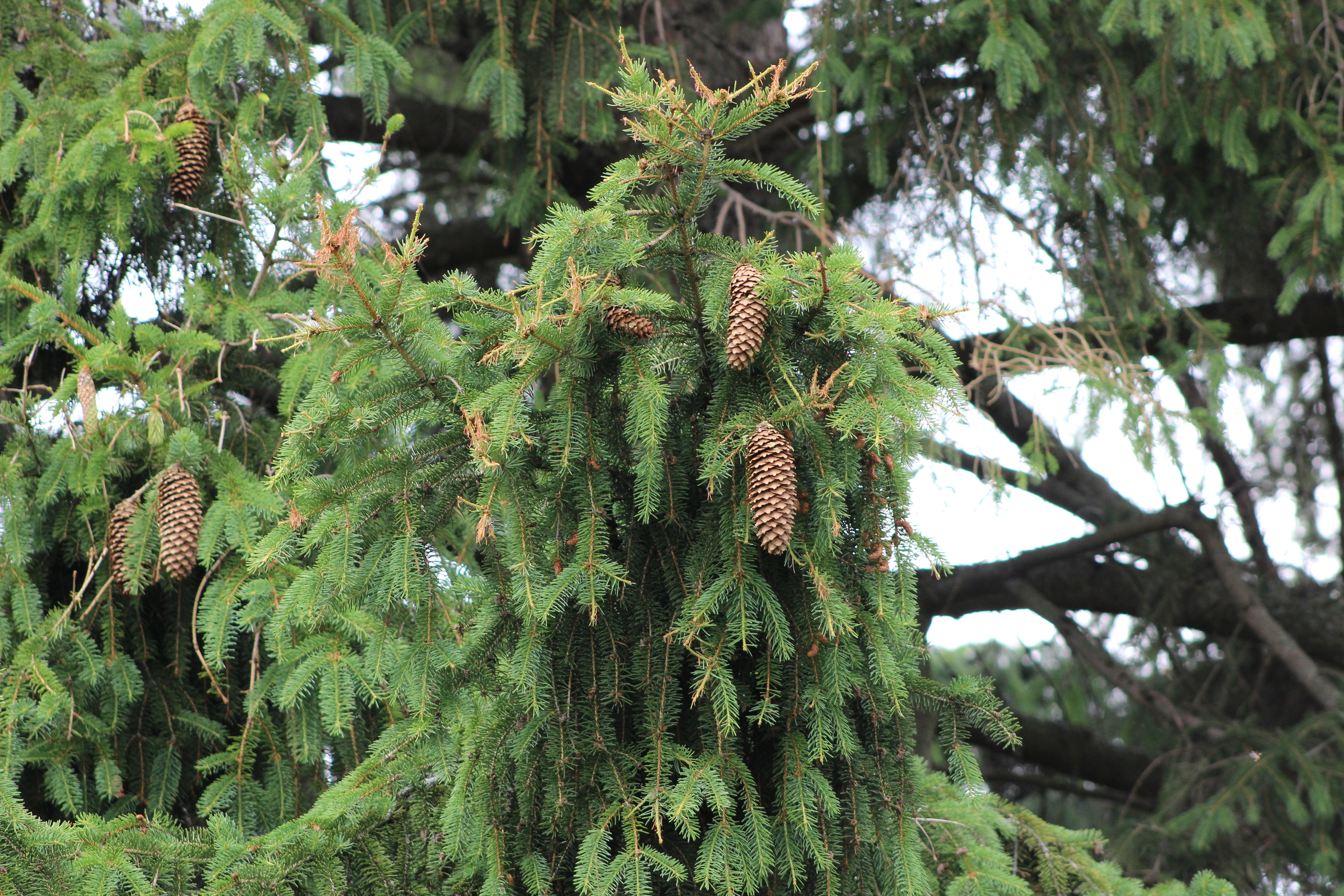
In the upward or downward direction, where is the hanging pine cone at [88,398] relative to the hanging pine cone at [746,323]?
upward

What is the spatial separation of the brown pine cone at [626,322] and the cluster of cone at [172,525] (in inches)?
58.5

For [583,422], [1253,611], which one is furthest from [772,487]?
[1253,611]

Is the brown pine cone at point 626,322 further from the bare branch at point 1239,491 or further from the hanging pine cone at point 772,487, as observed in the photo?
the bare branch at point 1239,491

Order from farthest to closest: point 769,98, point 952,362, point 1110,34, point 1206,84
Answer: point 1206,84, point 1110,34, point 952,362, point 769,98

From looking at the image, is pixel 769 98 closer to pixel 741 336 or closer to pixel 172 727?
pixel 741 336

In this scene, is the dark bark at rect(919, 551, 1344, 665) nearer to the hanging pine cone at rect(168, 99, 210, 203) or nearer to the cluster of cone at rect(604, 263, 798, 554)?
the hanging pine cone at rect(168, 99, 210, 203)

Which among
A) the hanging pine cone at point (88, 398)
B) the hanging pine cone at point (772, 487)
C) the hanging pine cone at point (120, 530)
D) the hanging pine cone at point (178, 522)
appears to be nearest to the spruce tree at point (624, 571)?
the hanging pine cone at point (772, 487)

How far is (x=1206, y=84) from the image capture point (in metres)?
4.73

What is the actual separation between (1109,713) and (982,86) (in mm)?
4881

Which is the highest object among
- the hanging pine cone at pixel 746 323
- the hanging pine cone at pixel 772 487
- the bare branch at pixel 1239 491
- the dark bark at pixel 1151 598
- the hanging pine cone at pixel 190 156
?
the hanging pine cone at pixel 190 156

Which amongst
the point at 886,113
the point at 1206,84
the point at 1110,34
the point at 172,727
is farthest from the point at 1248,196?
the point at 172,727

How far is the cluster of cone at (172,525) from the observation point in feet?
9.35

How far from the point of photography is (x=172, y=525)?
2857mm

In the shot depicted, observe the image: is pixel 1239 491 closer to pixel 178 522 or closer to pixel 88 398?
pixel 178 522
